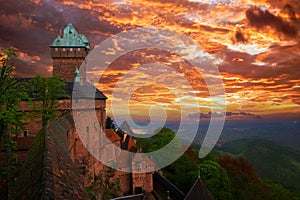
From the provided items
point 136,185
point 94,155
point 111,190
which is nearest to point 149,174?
point 136,185

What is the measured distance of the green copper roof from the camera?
140 ft

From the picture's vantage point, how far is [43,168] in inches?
177

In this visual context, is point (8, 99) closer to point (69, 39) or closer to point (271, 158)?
point (69, 39)

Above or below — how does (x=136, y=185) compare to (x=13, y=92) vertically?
below

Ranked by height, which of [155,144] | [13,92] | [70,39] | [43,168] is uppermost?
[70,39]

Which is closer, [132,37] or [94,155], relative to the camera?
Result: [94,155]

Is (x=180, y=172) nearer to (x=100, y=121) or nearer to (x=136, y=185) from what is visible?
(x=136, y=185)

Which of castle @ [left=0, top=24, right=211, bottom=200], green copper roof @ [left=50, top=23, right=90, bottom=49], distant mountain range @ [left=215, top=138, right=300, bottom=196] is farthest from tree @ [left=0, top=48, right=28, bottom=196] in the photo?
distant mountain range @ [left=215, top=138, right=300, bottom=196]

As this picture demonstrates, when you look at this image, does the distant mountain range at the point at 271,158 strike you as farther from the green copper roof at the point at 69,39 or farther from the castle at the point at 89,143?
the green copper roof at the point at 69,39

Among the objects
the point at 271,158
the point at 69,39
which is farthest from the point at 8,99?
the point at 271,158

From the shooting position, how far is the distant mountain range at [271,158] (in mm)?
89500

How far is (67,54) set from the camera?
139 feet

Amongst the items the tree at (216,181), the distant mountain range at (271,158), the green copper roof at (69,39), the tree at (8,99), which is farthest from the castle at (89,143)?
the distant mountain range at (271,158)

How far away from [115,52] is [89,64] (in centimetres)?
897
